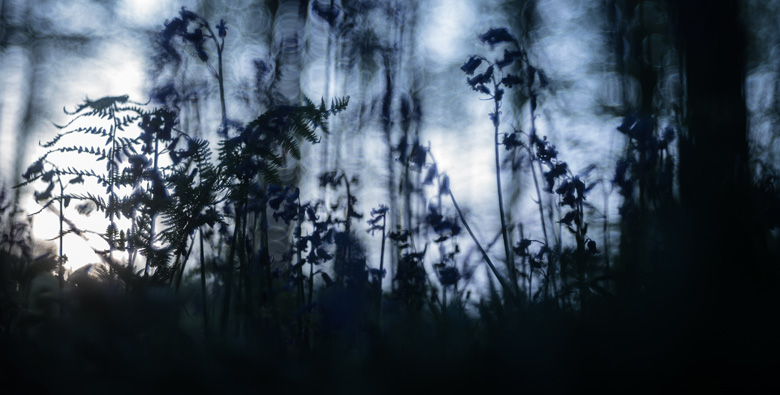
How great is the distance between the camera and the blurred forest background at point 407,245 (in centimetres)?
125

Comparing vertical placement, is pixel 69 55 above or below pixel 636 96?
above

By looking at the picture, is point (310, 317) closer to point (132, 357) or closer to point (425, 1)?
point (132, 357)

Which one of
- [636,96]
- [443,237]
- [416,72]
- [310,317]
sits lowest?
[310,317]

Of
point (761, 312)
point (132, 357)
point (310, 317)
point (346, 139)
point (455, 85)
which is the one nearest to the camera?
point (132, 357)

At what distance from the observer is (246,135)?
208 centimetres

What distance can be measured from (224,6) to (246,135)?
712 centimetres

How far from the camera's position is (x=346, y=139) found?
632 centimetres

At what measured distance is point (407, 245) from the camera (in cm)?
317

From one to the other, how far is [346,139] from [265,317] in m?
4.27

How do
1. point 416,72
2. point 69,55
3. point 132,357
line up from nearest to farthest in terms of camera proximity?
point 132,357, point 416,72, point 69,55

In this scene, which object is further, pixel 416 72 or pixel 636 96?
pixel 416 72

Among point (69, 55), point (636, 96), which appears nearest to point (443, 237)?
point (636, 96)

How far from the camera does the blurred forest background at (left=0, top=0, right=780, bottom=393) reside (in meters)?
1.25

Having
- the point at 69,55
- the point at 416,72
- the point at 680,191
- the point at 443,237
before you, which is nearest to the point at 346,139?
the point at 416,72
